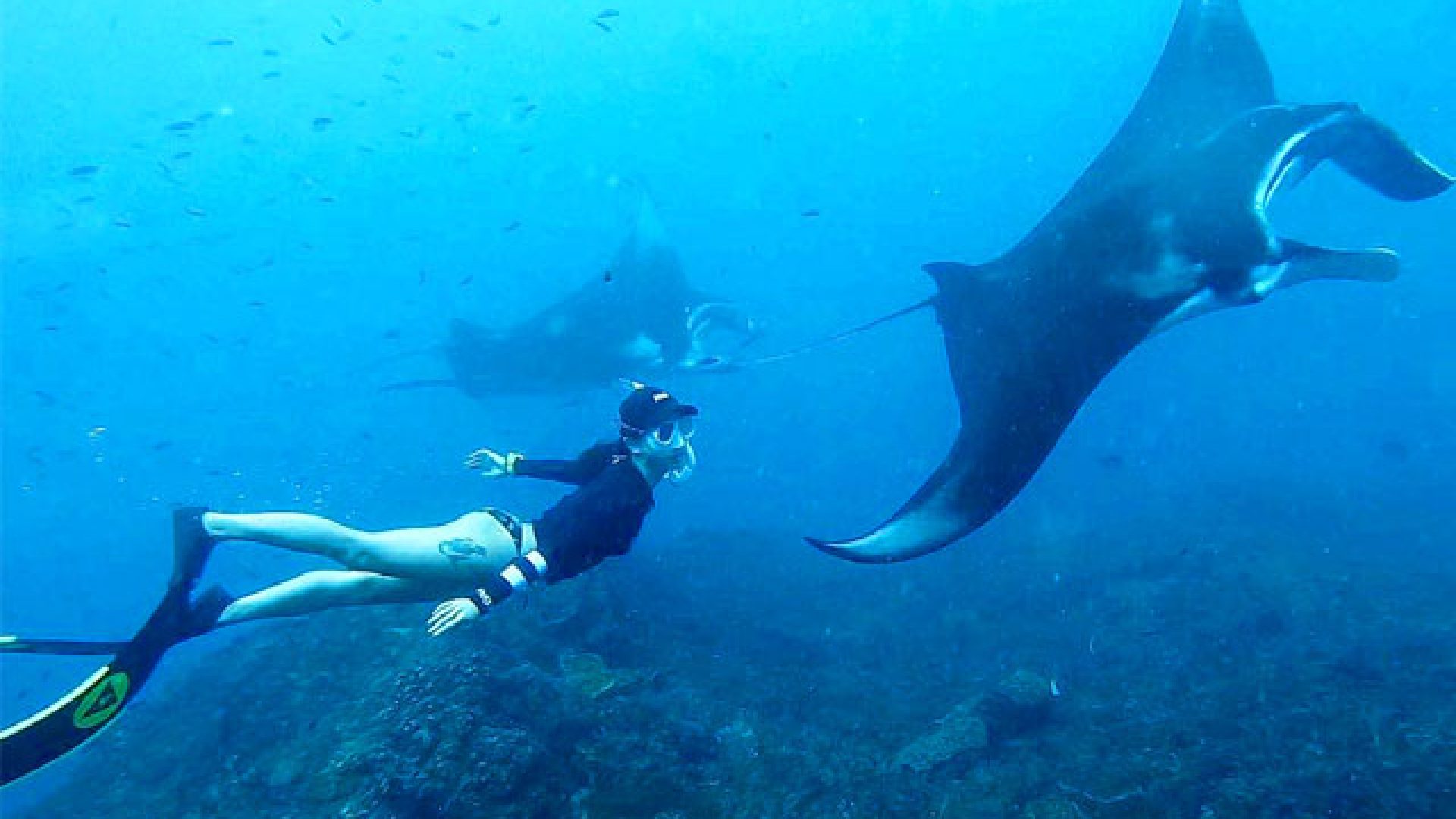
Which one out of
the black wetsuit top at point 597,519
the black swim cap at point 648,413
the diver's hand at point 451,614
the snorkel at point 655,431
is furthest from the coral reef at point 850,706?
the black swim cap at point 648,413

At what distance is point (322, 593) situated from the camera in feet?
15.0

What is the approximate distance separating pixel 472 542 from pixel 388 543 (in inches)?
18.3

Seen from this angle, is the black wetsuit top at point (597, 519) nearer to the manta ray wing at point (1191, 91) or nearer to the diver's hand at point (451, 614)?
the diver's hand at point (451, 614)

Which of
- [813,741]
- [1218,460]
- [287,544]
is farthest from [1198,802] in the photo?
[1218,460]

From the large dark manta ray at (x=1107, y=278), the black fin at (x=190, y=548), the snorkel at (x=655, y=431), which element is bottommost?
the black fin at (x=190, y=548)

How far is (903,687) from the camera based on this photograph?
8.96m

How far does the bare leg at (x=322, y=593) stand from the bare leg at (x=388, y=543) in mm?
105

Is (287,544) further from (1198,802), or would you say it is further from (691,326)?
(691,326)

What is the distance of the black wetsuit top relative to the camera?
14.5 feet

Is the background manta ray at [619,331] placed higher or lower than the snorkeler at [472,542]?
lower

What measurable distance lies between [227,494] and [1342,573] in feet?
149

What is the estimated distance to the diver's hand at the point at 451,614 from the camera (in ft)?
12.6

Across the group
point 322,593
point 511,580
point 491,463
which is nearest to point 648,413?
point 491,463

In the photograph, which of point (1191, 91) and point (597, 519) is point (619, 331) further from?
point (597, 519)
